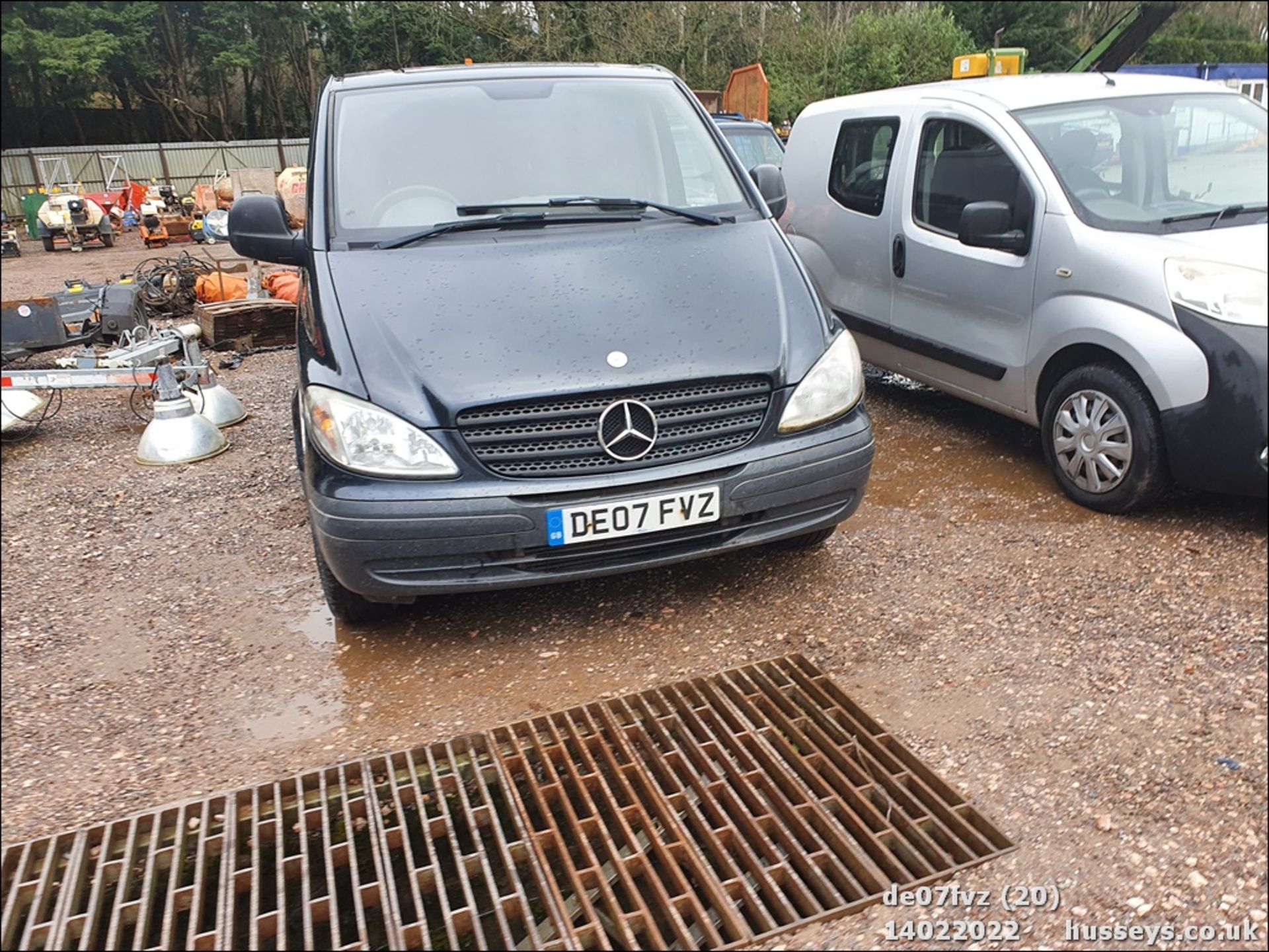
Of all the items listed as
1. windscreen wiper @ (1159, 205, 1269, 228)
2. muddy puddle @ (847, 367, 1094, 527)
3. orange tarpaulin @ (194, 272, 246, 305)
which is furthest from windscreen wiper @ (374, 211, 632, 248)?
orange tarpaulin @ (194, 272, 246, 305)

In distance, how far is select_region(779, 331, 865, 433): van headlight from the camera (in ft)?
9.81

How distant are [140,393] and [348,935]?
2.91 metres

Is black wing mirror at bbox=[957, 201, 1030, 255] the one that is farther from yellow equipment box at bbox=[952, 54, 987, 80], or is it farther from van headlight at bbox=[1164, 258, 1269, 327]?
yellow equipment box at bbox=[952, 54, 987, 80]

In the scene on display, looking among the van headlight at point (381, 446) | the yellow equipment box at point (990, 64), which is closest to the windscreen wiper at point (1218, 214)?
the van headlight at point (381, 446)

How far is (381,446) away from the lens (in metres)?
2.70

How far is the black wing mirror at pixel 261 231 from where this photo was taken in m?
3.63

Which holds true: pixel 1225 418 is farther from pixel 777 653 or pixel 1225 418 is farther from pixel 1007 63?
pixel 1007 63

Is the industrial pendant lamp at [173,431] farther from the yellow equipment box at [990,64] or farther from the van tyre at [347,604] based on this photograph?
the yellow equipment box at [990,64]

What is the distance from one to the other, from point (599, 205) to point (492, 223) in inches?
17.0

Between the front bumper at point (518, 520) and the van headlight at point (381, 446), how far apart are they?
0.12 feet

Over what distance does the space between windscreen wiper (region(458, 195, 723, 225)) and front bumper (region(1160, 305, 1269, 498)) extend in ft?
5.37

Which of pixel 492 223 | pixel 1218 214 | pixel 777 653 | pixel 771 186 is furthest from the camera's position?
pixel 771 186

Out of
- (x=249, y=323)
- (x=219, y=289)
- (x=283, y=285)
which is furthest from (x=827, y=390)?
(x=219, y=289)

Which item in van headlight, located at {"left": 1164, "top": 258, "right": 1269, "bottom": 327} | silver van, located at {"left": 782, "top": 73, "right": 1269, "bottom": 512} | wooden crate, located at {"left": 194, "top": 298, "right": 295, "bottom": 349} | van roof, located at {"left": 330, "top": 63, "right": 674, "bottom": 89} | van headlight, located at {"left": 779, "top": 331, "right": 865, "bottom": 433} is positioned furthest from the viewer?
wooden crate, located at {"left": 194, "top": 298, "right": 295, "bottom": 349}
